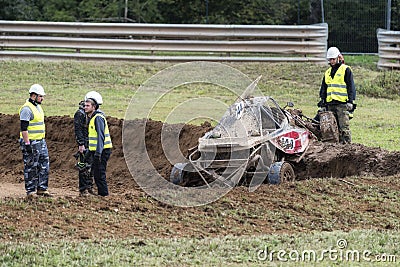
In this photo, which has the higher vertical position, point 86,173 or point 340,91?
point 340,91

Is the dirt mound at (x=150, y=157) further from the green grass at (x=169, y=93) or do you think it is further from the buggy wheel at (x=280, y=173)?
the green grass at (x=169, y=93)

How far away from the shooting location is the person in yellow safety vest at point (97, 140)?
1247 centimetres

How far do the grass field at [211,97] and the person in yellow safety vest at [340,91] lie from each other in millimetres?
1236

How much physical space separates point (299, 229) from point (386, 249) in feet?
4.72

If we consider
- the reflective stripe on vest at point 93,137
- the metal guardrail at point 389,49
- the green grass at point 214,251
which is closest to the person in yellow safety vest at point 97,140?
the reflective stripe on vest at point 93,137

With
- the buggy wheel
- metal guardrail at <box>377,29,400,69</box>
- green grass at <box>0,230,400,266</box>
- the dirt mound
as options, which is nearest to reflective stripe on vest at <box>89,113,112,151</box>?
the dirt mound

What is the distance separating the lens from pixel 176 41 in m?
25.5

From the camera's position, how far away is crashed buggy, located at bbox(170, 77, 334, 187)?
13016 mm

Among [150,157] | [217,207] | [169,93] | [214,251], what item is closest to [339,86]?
[150,157]

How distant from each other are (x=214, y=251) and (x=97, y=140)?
3.72 metres

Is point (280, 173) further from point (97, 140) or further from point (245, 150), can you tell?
point (97, 140)

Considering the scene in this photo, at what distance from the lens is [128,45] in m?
25.9

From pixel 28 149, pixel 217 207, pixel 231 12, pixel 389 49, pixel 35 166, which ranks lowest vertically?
pixel 217 207

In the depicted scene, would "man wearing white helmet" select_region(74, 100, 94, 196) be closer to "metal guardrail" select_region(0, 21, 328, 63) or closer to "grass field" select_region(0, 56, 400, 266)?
"grass field" select_region(0, 56, 400, 266)
